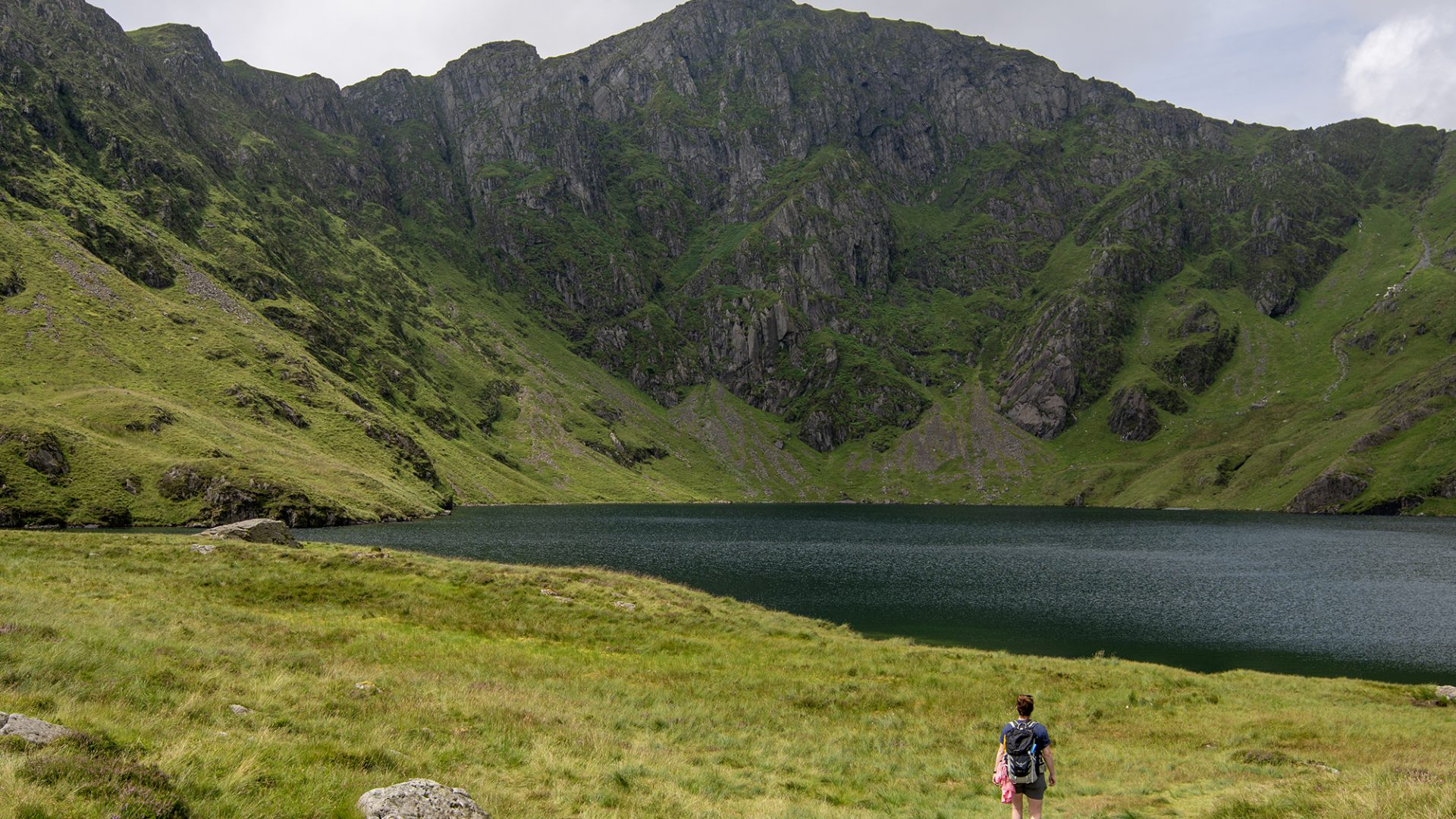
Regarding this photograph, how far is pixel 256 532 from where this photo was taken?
61.6m

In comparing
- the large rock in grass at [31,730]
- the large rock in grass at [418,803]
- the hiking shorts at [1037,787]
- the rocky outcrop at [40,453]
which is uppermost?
the large rock in grass at [31,730]

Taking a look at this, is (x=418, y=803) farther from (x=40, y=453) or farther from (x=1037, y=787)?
(x=40, y=453)

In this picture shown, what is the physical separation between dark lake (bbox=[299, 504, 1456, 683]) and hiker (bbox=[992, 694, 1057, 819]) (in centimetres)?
4189

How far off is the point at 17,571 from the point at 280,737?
1169 inches

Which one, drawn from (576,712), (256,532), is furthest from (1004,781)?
(256,532)

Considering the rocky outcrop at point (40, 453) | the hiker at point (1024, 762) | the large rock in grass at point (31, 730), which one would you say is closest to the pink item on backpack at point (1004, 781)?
the hiker at point (1024, 762)

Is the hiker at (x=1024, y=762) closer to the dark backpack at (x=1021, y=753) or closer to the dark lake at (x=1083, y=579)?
the dark backpack at (x=1021, y=753)

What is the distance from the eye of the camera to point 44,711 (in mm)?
13102

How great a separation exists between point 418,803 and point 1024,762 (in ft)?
40.0

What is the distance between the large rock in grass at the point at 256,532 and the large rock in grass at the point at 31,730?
175ft

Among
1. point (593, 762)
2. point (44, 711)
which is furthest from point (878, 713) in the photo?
point (44, 711)

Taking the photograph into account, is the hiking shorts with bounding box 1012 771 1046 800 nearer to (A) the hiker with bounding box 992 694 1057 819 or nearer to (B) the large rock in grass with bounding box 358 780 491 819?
(A) the hiker with bounding box 992 694 1057 819

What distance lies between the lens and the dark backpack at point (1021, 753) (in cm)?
1571

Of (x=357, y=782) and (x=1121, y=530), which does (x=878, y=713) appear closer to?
(x=357, y=782)
